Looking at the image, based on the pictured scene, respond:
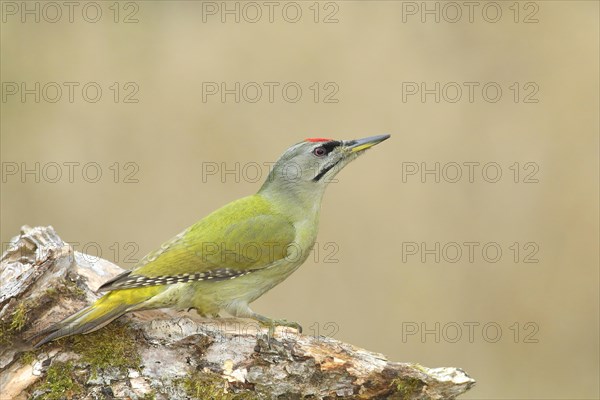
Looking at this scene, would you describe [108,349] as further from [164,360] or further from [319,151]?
[319,151]

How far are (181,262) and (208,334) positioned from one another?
0.64 metres

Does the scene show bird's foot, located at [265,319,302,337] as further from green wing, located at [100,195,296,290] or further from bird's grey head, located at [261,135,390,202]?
bird's grey head, located at [261,135,390,202]

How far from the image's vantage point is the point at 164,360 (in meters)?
5.50

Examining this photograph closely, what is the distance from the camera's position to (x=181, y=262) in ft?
19.7

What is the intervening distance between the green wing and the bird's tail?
150 millimetres

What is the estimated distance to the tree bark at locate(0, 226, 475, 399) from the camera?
210 inches

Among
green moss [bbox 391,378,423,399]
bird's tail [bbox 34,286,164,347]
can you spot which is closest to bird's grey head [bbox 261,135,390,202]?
bird's tail [bbox 34,286,164,347]

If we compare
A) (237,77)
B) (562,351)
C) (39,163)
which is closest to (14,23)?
(39,163)

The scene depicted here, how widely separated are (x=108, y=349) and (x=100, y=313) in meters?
0.26

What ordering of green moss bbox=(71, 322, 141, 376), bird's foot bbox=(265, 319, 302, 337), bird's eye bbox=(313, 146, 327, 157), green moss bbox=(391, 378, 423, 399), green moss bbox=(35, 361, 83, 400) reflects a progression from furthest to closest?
1. bird's eye bbox=(313, 146, 327, 157)
2. bird's foot bbox=(265, 319, 302, 337)
3. green moss bbox=(391, 378, 423, 399)
4. green moss bbox=(71, 322, 141, 376)
5. green moss bbox=(35, 361, 83, 400)

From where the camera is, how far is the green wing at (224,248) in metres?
5.96

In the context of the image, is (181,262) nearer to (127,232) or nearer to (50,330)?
(50,330)

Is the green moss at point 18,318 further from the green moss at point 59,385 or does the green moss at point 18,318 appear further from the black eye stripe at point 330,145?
the black eye stripe at point 330,145

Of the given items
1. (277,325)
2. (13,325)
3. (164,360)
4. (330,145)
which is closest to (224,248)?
(277,325)
